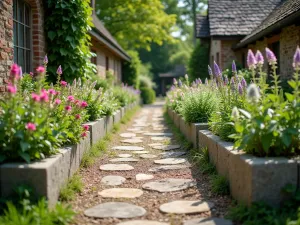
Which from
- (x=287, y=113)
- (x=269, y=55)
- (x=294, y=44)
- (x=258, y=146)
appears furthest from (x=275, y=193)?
(x=294, y=44)

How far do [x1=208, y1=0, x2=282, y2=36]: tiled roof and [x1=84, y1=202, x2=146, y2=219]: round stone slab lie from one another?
12.0 m

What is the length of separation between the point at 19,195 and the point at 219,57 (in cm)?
1367

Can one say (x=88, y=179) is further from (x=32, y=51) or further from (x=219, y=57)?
(x=219, y=57)

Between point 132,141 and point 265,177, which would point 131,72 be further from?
point 265,177

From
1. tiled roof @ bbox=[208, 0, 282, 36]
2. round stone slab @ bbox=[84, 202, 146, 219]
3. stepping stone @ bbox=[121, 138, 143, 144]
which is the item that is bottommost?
round stone slab @ bbox=[84, 202, 146, 219]

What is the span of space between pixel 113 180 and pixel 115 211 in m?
1.12

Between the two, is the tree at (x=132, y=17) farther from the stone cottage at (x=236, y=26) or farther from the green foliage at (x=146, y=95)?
the stone cottage at (x=236, y=26)

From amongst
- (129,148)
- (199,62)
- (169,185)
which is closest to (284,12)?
(129,148)

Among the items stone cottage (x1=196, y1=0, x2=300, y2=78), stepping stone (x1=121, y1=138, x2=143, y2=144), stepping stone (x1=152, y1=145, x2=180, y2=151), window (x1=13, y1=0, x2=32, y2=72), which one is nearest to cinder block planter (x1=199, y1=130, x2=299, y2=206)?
stepping stone (x1=152, y1=145, x2=180, y2=151)

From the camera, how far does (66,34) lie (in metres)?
7.49

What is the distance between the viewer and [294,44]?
9453 mm

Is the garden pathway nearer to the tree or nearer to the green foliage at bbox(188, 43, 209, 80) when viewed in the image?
the green foliage at bbox(188, 43, 209, 80)

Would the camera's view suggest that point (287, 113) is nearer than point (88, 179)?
Yes

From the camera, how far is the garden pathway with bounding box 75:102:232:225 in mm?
3283
